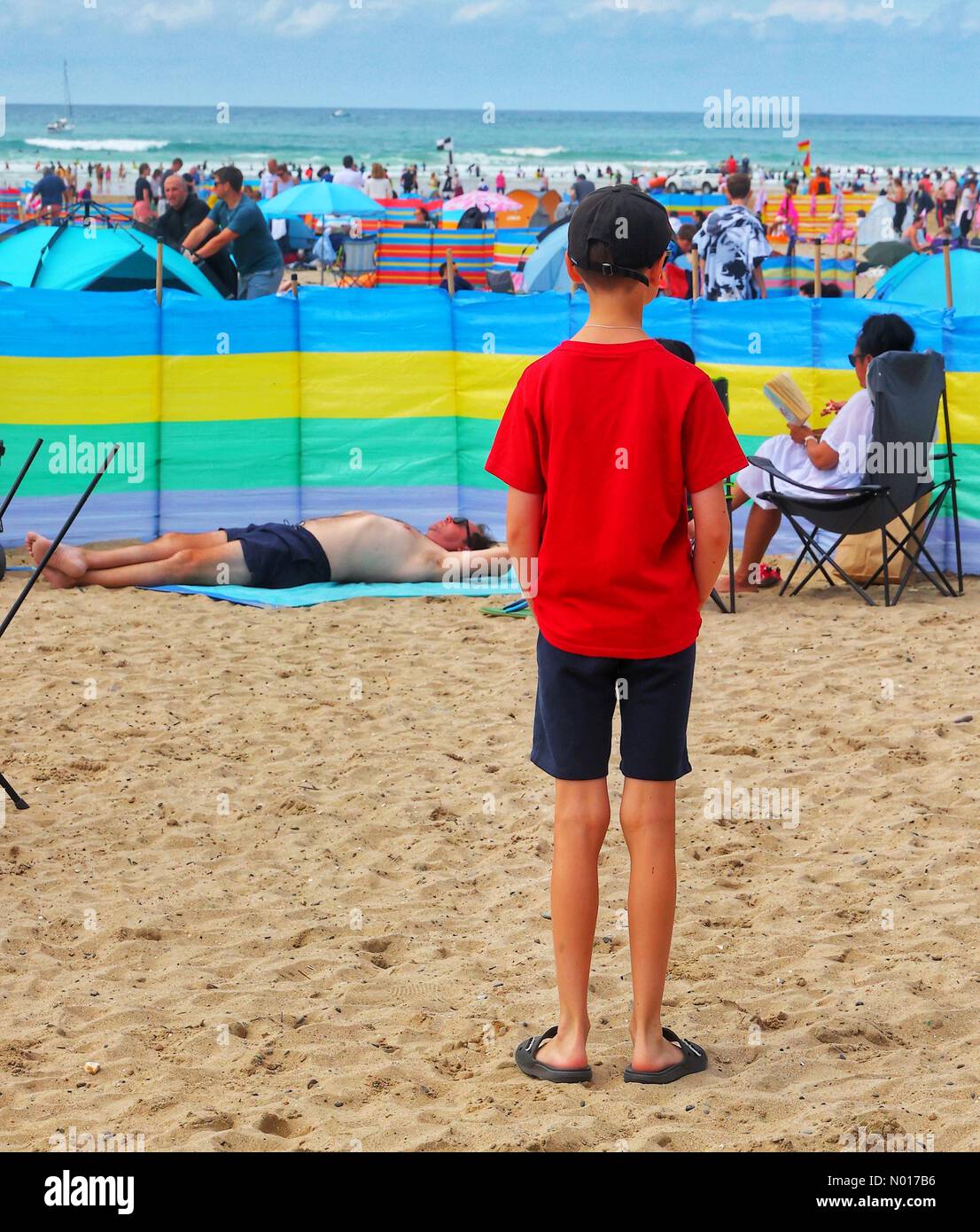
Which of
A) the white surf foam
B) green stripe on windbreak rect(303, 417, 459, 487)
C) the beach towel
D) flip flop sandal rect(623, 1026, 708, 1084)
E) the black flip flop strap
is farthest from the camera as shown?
the white surf foam

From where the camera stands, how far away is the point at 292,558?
24.3 ft

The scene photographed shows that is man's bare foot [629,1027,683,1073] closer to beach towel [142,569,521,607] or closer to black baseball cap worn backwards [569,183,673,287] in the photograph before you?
black baseball cap worn backwards [569,183,673,287]

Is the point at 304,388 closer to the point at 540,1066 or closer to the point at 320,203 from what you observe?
the point at 540,1066

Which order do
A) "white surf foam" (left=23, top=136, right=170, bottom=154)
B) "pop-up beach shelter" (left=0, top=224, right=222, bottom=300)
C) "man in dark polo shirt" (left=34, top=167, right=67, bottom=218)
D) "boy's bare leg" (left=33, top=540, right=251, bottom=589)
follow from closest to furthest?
"boy's bare leg" (left=33, top=540, right=251, bottom=589) < "pop-up beach shelter" (left=0, top=224, right=222, bottom=300) < "man in dark polo shirt" (left=34, top=167, right=67, bottom=218) < "white surf foam" (left=23, top=136, right=170, bottom=154)

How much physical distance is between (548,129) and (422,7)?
10533 mm

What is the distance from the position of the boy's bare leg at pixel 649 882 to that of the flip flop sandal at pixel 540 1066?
13cm

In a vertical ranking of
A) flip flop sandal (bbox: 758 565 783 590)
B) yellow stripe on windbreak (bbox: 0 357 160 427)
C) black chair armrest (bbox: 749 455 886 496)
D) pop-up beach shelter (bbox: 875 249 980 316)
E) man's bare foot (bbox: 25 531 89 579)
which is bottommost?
flip flop sandal (bbox: 758 565 783 590)

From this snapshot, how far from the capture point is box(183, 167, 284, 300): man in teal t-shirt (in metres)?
10.2

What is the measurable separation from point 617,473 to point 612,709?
44 centimetres


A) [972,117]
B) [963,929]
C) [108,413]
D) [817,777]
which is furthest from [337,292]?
[972,117]

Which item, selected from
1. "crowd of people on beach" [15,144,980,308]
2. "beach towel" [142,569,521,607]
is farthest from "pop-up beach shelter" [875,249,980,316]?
"beach towel" [142,569,521,607]

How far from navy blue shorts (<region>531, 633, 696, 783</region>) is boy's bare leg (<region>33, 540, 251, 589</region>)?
4.78 metres

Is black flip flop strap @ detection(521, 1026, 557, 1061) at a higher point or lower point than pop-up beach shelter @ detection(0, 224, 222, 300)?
lower

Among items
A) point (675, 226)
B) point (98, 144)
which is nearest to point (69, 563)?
point (675, 226)
